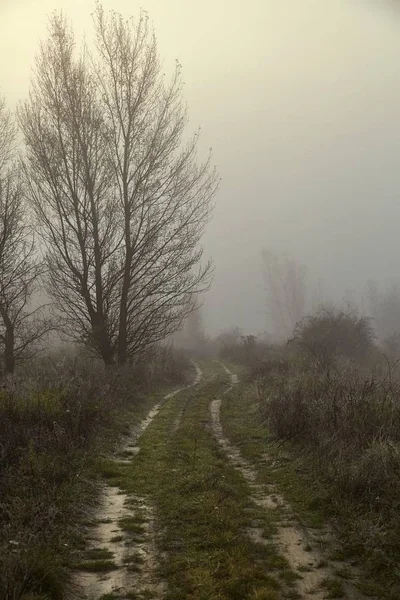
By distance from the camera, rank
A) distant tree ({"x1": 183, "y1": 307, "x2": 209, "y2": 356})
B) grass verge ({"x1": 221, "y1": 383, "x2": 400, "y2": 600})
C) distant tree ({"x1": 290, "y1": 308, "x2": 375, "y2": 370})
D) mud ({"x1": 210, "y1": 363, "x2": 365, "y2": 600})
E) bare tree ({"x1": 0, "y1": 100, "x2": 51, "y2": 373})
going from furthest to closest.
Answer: distant tree ({"x1": 183, "y1": 307, "x2": 209, "y2": 356}) < distant tree ({"x1": 290, "y1": 308, "x2": 375, "y2": 370}) < bare tree ({"x1": 0, "y1": 100, "x2": 51, "y2": 373}) < grass verge ({"x1": 221, "y1": 383, "x2": 400, "y2": 600}) < mud ({"x1": 210, "y1": 363, "x2": 365, "y2": 600})

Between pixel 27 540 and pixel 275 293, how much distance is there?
3082 inches

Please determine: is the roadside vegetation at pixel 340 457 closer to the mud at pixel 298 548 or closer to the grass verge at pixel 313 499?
the grass verge at pixel 313 499

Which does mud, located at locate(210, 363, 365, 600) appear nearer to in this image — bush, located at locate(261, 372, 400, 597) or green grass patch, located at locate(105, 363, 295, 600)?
green grass patch, located at locate(105, 363, 295, 600)

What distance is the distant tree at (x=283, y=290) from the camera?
255 ft

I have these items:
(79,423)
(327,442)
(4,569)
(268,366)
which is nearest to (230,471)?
(327,442)

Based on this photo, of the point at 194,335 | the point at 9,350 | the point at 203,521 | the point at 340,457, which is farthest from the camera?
the point at 194,335

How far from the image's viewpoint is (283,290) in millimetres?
83688

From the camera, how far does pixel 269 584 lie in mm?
4238

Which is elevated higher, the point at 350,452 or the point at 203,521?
the point at 350,452

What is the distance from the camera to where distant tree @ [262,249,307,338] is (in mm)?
77875

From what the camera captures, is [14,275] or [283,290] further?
[283,290]

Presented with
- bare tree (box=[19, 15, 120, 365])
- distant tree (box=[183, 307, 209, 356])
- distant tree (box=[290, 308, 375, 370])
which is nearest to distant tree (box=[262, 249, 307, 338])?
distant tree (box=[183, 307, 209, 356])

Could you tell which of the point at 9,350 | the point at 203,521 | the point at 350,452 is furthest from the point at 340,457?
the point at 9,350

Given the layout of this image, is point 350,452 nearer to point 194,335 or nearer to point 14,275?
point 14,275
